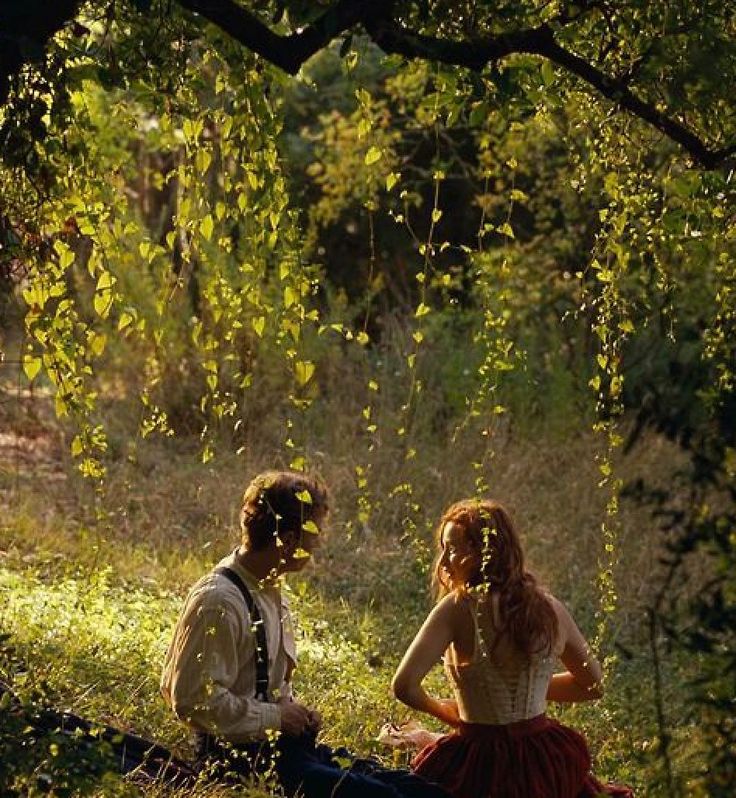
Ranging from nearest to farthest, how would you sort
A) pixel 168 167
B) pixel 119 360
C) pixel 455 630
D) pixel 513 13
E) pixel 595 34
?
pixel 513 13 < pixel 595 34 < pixel 455 630 < pixel 119 360 < pixel 168 167

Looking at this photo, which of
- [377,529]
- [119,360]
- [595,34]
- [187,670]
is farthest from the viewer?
[119,360]

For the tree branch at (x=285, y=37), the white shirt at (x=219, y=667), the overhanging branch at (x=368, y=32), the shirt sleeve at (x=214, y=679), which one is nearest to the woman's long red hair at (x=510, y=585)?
the white shirt at (x=219, y=667)

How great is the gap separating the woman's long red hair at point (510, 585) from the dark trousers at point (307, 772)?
20.6 inches

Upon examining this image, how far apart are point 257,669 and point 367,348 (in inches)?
313

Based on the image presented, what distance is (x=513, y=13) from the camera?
379cm

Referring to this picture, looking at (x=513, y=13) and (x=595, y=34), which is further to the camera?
(x=595, y=34)

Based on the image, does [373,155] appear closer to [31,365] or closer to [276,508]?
[31,365]

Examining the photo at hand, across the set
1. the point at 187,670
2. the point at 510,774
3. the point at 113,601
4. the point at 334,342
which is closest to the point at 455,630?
the point at 510,774

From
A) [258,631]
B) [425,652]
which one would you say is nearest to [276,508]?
[258,631]

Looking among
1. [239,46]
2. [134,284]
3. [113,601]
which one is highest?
[239,46]

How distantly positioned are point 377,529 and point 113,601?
2.32m

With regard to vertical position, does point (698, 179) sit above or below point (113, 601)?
above

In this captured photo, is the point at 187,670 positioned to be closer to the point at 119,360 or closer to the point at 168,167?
the point at 119,360

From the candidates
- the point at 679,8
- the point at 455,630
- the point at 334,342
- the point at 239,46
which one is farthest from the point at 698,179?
the point at 334,342
